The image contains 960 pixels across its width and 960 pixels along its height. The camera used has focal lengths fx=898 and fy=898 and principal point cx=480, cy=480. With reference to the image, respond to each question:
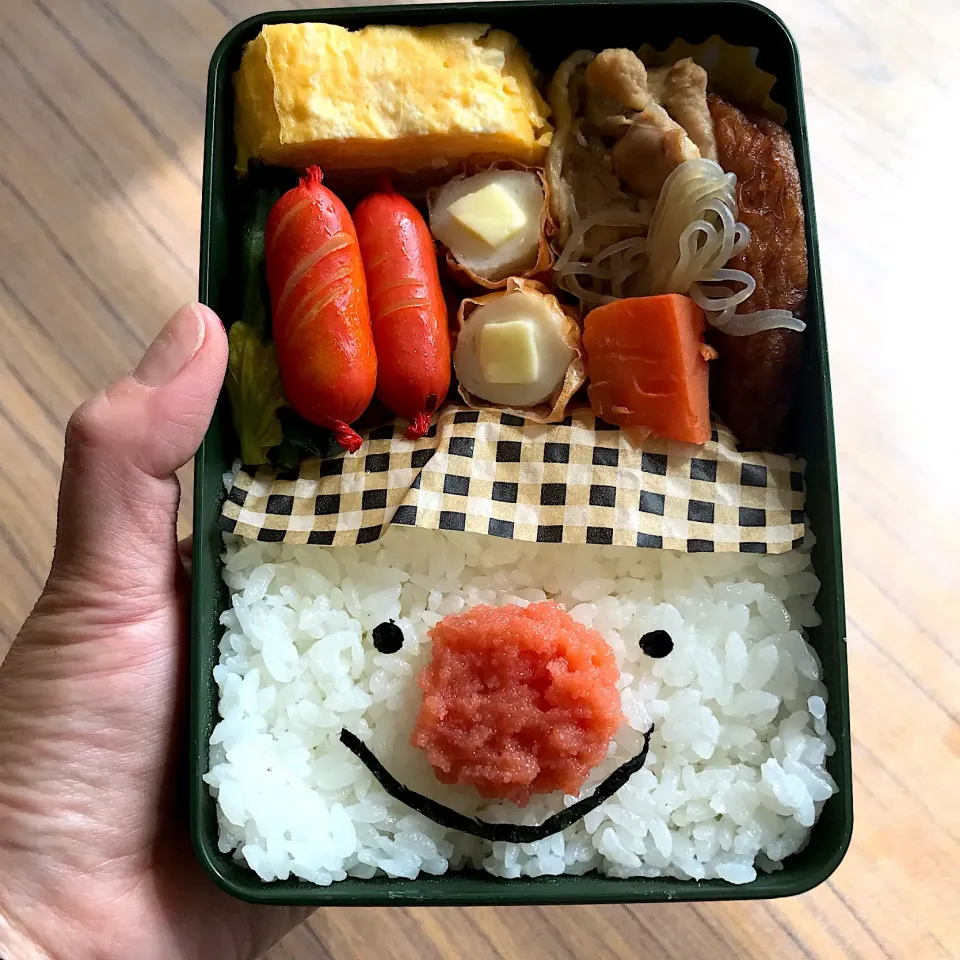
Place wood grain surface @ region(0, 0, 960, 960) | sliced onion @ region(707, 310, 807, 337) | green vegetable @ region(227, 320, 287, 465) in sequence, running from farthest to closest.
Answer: wood grain surface @ region(0, 0, 960, 960)
green vegetable @ region(227, 320, 287, 465)
sliced onion @ region(707, 310, 807, 337)

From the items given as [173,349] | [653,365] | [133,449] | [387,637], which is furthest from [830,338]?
[133,449]

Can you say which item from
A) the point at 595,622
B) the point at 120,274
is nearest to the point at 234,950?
the point at 595,622

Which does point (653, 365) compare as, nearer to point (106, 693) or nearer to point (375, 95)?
point (375, 95)

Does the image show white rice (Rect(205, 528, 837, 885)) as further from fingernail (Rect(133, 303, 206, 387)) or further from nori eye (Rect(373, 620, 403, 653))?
fingernail (Rect(133, 303, 206, 387))

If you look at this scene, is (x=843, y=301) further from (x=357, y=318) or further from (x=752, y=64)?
(x=357, y=318)

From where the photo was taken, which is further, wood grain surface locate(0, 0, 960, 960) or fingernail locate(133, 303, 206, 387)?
wood grain surface locate(0, 0, 960, 960)

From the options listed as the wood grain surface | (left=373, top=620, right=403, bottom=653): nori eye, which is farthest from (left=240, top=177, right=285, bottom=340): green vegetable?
the wood grain surface
